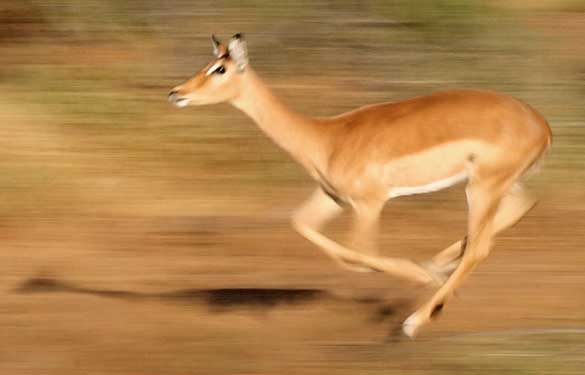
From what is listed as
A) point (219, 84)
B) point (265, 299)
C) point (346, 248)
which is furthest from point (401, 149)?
point (265, 299)

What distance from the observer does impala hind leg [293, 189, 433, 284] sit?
6.73 meters

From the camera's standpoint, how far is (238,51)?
270 inches

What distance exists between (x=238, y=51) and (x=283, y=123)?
1.38 ft

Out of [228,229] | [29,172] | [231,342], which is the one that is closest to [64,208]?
[29,172]

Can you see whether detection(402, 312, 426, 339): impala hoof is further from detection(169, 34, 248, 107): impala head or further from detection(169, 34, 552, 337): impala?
detection(169, 34, 248, 107): impala head

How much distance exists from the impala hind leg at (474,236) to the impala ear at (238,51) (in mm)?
1243

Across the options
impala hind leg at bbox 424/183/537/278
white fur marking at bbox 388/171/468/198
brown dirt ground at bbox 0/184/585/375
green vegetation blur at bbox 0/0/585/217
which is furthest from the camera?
green vegetation blur at bbox 0/0/585/217

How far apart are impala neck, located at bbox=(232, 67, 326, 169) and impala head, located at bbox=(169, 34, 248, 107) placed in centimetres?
5

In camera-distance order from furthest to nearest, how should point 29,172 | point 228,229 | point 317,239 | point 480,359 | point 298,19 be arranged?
1. point 298,19
2. point 29,172
3. point 228,229
4. point 317,239
5. point 480,359

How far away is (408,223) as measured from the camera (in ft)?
29.3

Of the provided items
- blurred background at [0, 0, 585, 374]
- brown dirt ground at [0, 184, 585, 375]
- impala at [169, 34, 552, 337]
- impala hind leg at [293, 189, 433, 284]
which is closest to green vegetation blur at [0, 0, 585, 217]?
blurred background at [0, 0, 585, 374]

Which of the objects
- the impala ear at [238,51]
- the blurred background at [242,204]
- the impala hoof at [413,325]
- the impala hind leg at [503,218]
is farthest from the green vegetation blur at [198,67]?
the impala hoof at [413,325]

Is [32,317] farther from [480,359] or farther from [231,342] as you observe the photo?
[480,359]

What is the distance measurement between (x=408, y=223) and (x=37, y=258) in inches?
91.0
